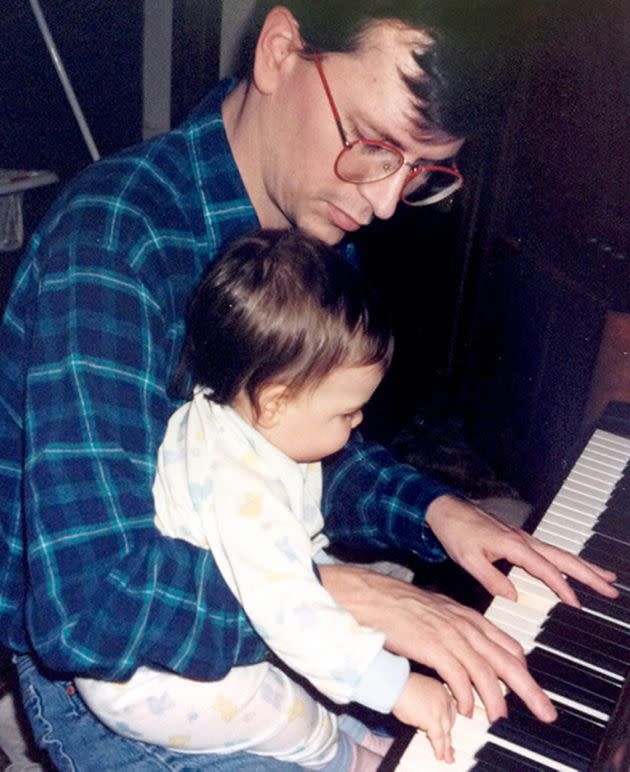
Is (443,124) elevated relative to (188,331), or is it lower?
elevated

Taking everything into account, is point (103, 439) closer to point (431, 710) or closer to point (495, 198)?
point (431, 710)

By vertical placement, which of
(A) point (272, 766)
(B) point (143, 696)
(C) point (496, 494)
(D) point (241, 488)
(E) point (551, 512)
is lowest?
(C) point (496, 494)

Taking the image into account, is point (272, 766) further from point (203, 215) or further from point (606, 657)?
point (203, 215)

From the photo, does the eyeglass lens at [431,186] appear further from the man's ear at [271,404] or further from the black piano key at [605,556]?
the black piano key at [605,556]

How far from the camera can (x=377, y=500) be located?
1.41 metres

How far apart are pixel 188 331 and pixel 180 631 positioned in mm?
440

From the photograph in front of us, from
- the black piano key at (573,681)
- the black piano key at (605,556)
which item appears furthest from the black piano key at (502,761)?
the black piano key at (605,556)

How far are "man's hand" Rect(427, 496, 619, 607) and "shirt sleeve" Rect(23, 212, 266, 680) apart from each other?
382 mm

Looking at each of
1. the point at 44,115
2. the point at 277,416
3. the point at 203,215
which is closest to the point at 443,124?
the point at 203,215

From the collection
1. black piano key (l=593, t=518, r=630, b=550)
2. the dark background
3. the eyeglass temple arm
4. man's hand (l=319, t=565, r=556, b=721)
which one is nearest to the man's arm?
man's hand (l=319, t=565, r=556, b=721)

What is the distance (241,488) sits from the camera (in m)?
1.08

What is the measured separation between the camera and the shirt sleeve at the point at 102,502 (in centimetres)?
96

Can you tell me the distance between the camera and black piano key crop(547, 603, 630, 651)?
110cm

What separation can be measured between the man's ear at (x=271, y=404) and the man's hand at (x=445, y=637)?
0.74 feet
